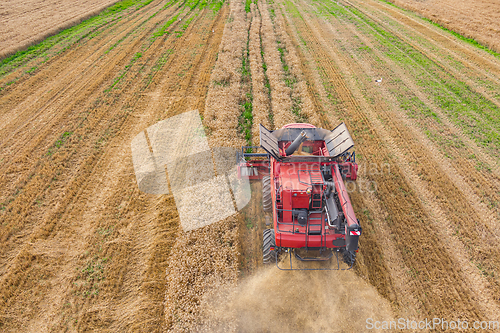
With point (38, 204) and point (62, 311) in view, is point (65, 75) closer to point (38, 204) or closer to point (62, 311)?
point (38, 204)

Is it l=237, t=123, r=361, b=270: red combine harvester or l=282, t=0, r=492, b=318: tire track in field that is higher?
l=237, t=123, r=361, b=270: red combine harvester

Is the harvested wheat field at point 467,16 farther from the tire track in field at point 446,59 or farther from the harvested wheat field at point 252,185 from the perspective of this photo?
the harvested wheat field at point 252,185

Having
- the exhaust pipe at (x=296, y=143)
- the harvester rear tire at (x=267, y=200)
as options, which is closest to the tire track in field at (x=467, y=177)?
the exhaust pipe at (x=296, y=143)

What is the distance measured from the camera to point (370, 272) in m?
8.32

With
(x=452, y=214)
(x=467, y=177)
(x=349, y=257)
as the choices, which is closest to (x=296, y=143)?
(x=349, y=257)

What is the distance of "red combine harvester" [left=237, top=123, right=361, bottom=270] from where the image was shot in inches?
302

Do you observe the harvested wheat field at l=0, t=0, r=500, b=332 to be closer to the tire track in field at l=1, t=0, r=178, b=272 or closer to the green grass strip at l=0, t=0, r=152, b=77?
the tire track in field at l=1, t=0, r=178, b=272

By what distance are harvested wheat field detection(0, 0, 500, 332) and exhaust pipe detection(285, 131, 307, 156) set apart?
237 centimetres

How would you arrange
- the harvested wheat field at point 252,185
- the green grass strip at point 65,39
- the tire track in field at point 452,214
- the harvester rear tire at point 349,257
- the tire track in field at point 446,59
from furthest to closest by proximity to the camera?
the green grass strip at point 65,39 → the tire track in field at point 446,59 → the tire track in field at point 452,214 → the harvester rear tire at point 349,257 → the harvested wheat field at point 252,185

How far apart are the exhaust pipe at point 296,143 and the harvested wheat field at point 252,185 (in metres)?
2.37

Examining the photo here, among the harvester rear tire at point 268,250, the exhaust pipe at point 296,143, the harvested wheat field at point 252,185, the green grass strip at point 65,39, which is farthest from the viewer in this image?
the green grass strip at point 65,39

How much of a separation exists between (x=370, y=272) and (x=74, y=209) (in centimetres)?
1071

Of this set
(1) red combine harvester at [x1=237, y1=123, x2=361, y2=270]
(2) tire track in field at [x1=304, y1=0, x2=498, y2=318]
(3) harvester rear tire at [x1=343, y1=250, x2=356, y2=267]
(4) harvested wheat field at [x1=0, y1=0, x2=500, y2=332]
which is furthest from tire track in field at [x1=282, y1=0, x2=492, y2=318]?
(1) red combine harvester at [x1=237, y1=123, x2=361, y2=270]

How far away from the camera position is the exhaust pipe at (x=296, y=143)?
9.42 metres
